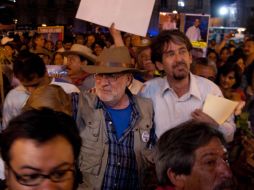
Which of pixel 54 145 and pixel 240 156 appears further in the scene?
pixel 240 156

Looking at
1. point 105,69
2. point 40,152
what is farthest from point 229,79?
point 40,152

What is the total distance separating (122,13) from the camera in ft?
14.2

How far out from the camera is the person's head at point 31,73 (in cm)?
470

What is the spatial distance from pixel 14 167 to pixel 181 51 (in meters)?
2.29

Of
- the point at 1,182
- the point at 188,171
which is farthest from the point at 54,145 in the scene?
the point at 188,171

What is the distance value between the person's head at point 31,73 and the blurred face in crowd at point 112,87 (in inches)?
48.7

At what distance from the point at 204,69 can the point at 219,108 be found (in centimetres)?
255

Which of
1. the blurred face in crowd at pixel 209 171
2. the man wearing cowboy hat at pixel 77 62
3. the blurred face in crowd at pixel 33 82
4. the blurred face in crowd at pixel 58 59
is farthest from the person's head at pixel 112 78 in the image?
the blurred face in crowd at pixel 58 59

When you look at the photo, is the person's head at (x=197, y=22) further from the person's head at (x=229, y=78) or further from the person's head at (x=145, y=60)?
the person's head at (x=145, y=60)

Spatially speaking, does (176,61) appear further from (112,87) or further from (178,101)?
(112,87)

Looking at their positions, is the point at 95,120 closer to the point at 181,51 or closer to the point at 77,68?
the point at 181,51

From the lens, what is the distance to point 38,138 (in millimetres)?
1856

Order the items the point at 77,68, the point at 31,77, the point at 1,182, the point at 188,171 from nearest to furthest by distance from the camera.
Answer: the point at 1,182 → the point at 188,171 → the point at 31,77 → the point at 77,68

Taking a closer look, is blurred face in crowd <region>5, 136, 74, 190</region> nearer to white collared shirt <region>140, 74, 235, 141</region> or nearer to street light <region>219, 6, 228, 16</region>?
white collared shirt <region>140, 74, 235, 141</region>
